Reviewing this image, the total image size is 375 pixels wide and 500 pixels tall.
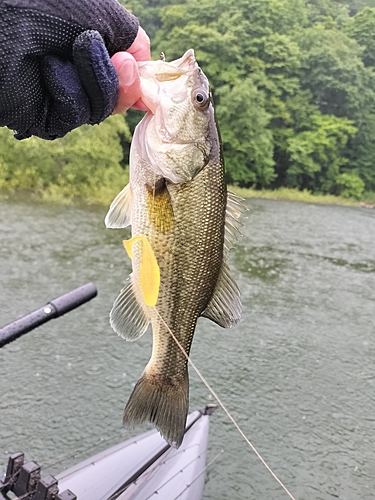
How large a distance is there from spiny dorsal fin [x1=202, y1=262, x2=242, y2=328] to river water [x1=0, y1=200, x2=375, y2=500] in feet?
11.6

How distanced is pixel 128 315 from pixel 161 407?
38cm

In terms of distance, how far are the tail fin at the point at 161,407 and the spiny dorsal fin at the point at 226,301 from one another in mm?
306

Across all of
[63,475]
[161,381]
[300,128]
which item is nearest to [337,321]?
[63,475]

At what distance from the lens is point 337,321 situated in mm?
9703

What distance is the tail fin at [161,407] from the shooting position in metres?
1.98

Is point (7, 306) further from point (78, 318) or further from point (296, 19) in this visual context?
point (296, 19)

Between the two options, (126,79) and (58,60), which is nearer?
(58,60)

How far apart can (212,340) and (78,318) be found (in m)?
2.13

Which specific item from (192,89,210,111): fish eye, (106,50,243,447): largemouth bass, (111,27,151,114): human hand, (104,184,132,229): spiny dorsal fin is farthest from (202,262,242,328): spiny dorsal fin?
(111,27,151,114): human hand

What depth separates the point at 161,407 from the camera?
2.02 metres

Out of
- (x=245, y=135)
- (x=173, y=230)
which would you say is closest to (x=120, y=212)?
Answer: (x=173, y=230)

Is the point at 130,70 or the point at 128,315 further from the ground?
the point at 130,70

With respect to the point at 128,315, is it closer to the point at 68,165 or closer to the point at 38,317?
the point at 38,317

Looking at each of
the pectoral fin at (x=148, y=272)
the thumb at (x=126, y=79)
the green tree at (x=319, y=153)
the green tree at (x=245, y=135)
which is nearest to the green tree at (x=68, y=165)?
the green tree at (x=245, y=135)
